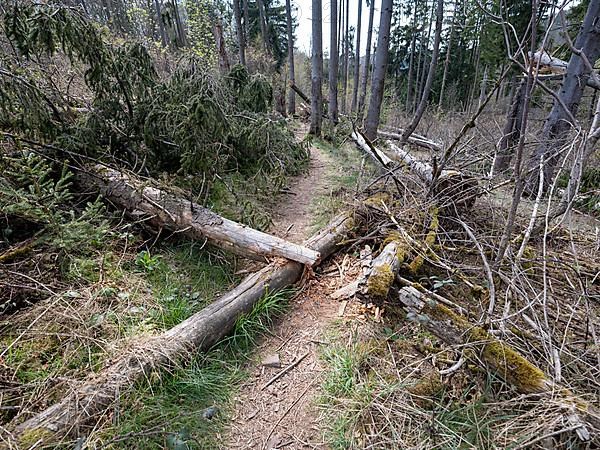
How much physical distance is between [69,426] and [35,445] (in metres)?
0.14

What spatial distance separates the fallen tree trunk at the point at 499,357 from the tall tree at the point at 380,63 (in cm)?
534

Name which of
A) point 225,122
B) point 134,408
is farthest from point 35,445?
point 225,122

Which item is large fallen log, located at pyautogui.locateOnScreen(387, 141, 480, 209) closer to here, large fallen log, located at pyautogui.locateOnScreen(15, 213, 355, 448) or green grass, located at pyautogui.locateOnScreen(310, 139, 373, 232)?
green grass, located at pyautogui.locateOnScreen(310, 139, 373, 232)

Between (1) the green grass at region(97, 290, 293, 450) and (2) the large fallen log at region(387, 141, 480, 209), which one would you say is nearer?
(1) the green grass at region(97, 290, 293, 450)

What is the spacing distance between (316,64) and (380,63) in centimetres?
228

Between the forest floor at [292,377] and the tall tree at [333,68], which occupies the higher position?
the tall tree at [333,68]

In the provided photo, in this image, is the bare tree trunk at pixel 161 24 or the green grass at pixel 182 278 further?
the bare tree trunk at pixel 161 24

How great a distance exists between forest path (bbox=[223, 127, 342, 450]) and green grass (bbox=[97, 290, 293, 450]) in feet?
0.31

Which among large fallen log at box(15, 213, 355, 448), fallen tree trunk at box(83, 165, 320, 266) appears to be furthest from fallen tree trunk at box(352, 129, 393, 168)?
large fallen log at box(15, 213, 355, 448)

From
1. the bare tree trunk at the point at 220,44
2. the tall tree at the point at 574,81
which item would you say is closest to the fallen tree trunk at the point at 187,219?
the tall tree at the point at 574,81

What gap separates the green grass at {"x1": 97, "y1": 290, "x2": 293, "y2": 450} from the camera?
5.51ft

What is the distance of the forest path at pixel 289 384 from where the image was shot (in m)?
1.88

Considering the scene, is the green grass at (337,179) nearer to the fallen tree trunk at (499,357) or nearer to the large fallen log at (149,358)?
the large fallen log at (149,358)

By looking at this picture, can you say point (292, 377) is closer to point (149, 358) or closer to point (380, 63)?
point (149, 358)
